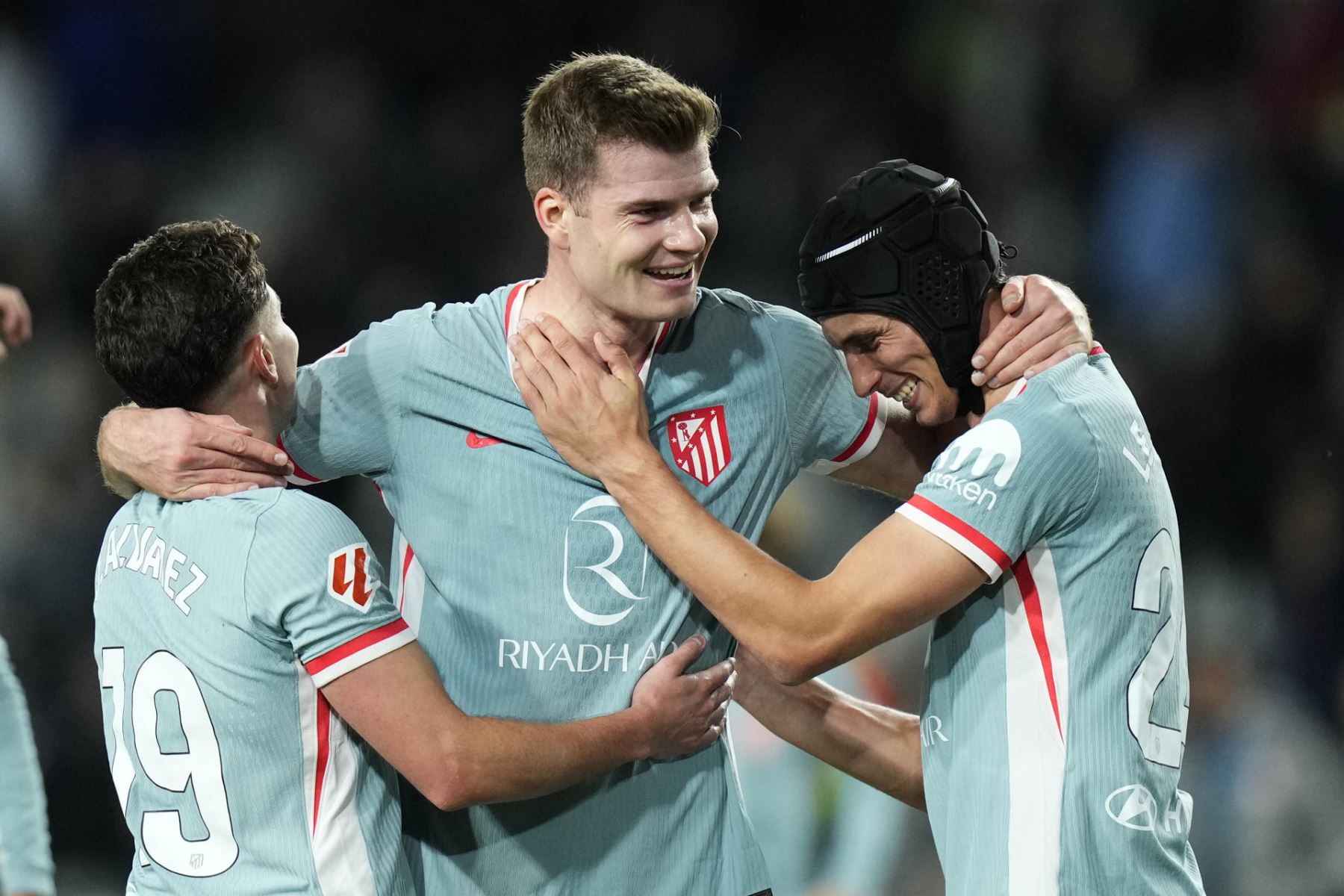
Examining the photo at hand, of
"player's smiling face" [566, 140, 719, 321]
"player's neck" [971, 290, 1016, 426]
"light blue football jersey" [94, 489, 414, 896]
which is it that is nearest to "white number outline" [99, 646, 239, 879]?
"light blue football jersey" [94, 489, 414, 896]

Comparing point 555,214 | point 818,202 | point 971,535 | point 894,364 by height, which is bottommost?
point 818,202

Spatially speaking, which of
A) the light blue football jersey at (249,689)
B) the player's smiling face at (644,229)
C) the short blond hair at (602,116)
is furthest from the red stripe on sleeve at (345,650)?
the short blond hair at (602,116)

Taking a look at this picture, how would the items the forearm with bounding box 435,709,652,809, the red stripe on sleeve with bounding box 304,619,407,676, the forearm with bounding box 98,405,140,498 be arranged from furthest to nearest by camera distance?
the forearm with bounding box 98,405,140,498, the forearm with bounding box 435,709,652,809, the red stripe on sleeve with bounding box 304,619,407,676

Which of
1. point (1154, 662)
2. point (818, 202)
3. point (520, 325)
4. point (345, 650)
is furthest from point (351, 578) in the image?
point (818, 202)

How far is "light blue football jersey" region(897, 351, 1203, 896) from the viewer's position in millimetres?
2652

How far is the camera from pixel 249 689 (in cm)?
256

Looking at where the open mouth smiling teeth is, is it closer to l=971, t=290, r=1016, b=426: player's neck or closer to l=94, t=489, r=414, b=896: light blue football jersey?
l=971, t=290, r=1016, b=426: player's neck

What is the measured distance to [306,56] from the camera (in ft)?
26.9

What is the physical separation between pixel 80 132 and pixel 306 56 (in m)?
1.31

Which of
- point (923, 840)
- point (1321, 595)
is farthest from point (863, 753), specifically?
point (1321, 595)

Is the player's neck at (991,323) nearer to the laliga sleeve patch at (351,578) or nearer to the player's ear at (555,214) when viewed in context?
the player's ear at (555,214)

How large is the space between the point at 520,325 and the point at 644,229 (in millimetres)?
357

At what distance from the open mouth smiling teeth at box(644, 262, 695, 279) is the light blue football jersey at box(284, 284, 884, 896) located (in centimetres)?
20

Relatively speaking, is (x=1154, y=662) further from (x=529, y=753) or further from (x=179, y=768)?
(x=179, y=768)
